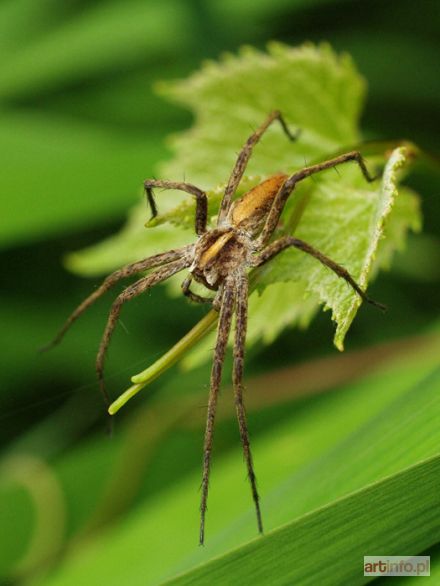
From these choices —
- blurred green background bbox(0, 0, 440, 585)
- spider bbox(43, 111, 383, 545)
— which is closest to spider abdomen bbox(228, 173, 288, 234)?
spider bbox(43, 111, 383, 545)

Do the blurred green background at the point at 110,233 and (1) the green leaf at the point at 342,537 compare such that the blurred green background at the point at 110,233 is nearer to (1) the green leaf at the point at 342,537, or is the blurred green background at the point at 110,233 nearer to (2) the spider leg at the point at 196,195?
(2) the spider leg at the point at 196,195

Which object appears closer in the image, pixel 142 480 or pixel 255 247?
pixel 255 247

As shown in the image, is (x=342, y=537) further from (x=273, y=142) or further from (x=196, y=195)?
(x=273, y=142)

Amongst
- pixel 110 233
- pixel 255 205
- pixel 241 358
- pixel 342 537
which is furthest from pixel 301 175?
pixel 110 233

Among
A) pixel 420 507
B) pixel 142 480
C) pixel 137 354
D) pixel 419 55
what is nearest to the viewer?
pixel 420 507

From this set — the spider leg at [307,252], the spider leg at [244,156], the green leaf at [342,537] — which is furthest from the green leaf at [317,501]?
the spider leg at [244,156]

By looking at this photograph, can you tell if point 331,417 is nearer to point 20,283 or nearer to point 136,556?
point 136,556

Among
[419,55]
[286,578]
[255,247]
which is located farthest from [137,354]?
[286,578]
